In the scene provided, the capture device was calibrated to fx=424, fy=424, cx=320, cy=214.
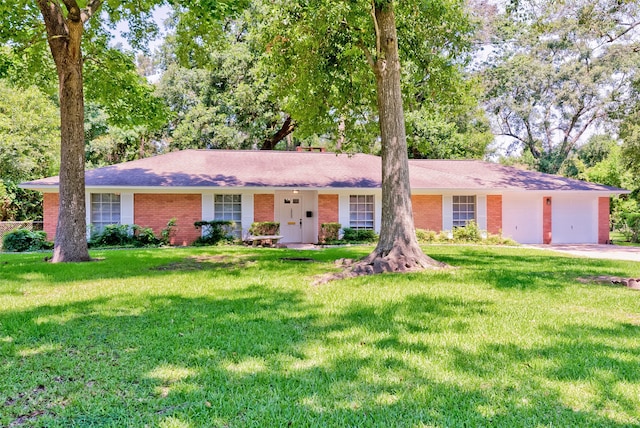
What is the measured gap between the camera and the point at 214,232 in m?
16.9

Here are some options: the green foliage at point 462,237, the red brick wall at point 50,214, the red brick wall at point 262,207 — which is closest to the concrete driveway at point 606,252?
the green foliage at point 462,237

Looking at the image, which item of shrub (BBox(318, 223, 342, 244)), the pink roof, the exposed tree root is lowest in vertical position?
the exposed tree root

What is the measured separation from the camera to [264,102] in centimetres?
2484

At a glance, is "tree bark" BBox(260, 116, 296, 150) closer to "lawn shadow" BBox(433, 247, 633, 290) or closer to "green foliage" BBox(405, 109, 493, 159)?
"green foliage" BBox(405, 109, 493, 159)

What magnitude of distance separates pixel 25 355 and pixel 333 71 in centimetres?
1013

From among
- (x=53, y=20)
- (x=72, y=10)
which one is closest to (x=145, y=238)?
(x=53, y=20)

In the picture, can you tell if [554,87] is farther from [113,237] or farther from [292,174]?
[113,237]

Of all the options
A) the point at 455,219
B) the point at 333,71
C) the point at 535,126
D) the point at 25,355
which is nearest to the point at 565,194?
the point at 455,219

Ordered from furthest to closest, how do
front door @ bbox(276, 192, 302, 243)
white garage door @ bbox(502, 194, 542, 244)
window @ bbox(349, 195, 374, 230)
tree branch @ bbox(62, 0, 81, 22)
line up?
white garage door @ bbox(502, 194, 542, 244), front door @ bbox(276, 192, 302, 243), window @ bbox(349, 195, 374, 230), tree branch @ bbox(62, 0, 81, 22)

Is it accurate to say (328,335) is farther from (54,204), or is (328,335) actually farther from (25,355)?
(54,204)

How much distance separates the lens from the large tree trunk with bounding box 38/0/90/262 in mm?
10461

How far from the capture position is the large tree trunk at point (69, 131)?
1046 centimetres

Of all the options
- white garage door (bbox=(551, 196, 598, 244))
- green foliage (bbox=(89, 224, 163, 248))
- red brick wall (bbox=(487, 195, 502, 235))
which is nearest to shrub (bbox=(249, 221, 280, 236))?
green foliage (bbox=(89, 224, 163, 248))

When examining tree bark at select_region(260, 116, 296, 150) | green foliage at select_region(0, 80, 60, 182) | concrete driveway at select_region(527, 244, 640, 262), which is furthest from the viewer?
tree bark at select_region(260, 116, 296, 150)
